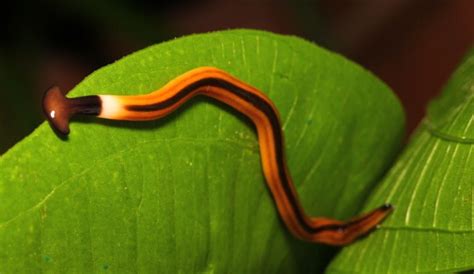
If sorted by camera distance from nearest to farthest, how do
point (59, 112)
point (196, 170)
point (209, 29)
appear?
point (59, 112)
point (196, 170)
point (209, 29)

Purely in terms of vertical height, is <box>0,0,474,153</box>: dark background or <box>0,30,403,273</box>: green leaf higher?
<box>0,0,474,153</box>: dark background

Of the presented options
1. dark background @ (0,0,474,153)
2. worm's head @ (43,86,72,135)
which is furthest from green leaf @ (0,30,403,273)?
dark background @ (0,0,474,153)

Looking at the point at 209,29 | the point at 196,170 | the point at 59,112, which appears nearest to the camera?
the point at 59,112

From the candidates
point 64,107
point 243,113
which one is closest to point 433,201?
point 243,113

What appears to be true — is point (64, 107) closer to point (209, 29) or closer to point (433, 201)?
point (433, 201)

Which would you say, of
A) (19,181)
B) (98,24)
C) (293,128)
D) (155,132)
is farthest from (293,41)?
(98,24)

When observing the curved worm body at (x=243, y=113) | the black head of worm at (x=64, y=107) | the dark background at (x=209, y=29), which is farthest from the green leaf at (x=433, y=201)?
the dark background at (x=209, y=29)

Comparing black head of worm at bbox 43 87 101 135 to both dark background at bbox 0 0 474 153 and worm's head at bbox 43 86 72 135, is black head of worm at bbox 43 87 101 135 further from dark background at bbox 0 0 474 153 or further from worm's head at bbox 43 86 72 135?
dark background at bbox 0 0 474 153
